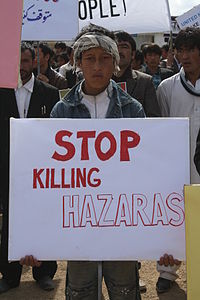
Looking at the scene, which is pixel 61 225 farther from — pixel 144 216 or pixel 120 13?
pixel 120 13

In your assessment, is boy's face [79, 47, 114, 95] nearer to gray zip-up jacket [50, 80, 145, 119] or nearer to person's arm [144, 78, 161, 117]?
gray zip-up jacket [50, 80, 145, 119]

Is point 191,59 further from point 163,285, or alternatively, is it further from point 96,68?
point 163,285

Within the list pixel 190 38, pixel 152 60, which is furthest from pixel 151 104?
pixel 152 60

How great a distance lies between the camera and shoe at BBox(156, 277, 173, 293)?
12.5 ft

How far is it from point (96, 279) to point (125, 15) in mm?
3684

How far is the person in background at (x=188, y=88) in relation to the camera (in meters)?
3.43

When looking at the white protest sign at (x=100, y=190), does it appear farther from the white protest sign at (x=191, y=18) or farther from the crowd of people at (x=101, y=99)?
the white protest sign at (x=191, y=18)

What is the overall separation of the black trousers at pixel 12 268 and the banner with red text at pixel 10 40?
5.31ft

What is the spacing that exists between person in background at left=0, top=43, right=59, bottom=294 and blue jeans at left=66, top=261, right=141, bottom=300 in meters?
1.40

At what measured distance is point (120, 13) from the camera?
558cm

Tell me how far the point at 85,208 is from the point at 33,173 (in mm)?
276

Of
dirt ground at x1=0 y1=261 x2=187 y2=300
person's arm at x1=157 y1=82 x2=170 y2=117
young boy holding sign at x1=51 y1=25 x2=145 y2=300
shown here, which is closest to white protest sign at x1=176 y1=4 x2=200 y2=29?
person's arm at x1=157 y1=82 x2=170 y2=117

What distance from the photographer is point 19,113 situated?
380cm

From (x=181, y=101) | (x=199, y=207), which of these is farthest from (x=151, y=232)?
(x=181, y=101)
